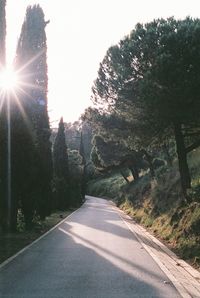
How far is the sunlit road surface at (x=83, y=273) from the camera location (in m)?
9.25

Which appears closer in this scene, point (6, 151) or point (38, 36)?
point (6, 151)

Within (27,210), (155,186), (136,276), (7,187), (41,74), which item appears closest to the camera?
(136,276)

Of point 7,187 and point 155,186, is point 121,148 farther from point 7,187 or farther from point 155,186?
point 7,187

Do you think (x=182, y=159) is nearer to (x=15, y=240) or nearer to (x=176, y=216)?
(x=176, y=216)

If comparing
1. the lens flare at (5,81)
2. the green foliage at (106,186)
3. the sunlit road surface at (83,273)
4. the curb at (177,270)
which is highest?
the lens flare at (5,81)

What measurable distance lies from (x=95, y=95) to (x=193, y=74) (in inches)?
355

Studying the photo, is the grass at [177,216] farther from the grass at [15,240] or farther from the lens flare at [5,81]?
the lens flare at [5,81]

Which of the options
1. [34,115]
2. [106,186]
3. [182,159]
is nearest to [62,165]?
[34,115]

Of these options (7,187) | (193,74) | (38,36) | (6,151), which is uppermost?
(38,36)

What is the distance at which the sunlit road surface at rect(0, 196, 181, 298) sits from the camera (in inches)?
364

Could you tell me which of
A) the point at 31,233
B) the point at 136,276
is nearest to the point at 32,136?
the point at 31,233

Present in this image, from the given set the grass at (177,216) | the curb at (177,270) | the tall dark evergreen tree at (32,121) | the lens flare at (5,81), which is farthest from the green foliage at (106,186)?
the curb at (177,270)

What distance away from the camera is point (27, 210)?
2341 cm

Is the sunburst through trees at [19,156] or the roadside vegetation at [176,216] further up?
the sunburst through trees at [19,156]
